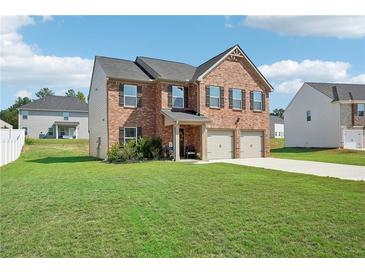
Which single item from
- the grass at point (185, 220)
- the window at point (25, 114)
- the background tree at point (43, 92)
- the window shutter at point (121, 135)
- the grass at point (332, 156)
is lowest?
the grass at point (185, 220)

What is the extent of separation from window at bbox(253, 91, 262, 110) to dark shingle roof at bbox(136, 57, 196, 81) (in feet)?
17.1

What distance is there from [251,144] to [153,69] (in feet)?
30.6

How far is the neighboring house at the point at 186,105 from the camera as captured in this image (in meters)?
19.4

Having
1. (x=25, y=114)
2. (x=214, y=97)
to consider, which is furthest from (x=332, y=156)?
(x=25, y=114)

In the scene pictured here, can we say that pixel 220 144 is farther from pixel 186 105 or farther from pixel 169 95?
pixel 169 95

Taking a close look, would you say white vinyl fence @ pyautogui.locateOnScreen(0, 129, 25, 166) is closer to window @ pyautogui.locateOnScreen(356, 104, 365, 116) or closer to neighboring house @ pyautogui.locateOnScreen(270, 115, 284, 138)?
window @ pyautogui.locateOnScreen(356, 104, 365, 116)

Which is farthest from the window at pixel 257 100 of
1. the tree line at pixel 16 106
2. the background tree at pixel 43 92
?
the background tree at pixel 43 92

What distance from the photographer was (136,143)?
62.1ft

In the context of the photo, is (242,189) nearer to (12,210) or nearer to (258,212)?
(258,212)

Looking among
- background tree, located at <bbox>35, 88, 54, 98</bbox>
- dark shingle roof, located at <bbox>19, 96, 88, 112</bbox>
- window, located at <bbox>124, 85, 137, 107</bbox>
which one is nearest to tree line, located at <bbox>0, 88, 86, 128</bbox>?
background tree, located at <bbox>35, 88, 54, 98</bbox>

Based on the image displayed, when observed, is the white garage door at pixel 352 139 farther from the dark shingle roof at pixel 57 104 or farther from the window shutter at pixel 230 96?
the dark shingle roof at pixel 57 104

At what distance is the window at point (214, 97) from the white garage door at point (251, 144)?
3.15 meters

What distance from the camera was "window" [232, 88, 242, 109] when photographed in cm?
2155
